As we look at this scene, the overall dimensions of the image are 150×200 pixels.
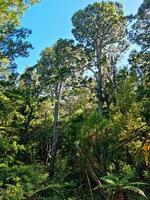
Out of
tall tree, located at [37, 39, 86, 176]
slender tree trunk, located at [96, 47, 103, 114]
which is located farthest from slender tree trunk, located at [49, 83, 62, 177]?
slender tree trunk, located at [96, 47, 103, 114]

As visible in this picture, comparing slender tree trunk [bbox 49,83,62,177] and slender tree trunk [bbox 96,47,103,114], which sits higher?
slender tree trunk [bbox 96,47,103,114]

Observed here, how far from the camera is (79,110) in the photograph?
25.0m

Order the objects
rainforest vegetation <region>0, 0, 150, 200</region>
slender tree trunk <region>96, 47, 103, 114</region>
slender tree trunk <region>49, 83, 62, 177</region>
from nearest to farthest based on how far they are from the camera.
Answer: rainforest vegetation <region>0, 0, 150, 200</region> < slender tree trunk <region>49, 83, 62, 177</region> < slender tree trunk <region>96, 47, 103, 114</region>

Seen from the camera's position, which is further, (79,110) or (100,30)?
(100,30)

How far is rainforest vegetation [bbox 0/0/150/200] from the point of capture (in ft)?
64.2

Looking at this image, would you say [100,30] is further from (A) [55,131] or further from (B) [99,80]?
(A) [55,131]

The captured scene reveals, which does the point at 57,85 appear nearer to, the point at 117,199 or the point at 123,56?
the point at 123,56

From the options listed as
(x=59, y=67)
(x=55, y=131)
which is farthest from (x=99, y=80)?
(x=55, y=131)

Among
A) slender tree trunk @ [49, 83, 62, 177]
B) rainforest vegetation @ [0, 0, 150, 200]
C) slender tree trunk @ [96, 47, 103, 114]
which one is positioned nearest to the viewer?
rainforest vegetation @ [0, 0, 150, 200]

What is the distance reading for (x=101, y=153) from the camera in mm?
19641

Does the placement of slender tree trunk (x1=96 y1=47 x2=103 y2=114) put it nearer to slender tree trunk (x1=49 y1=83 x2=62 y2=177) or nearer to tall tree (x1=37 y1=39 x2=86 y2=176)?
tall tree (x1=37 y1=39 x2=86 y2=176)

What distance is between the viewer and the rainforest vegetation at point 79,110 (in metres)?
19.6

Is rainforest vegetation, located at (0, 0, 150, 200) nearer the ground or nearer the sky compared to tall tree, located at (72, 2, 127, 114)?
nearer the ground

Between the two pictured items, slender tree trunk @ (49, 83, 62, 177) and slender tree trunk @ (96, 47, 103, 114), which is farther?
slender tree trunk @ (96, 47, 103, 114)
